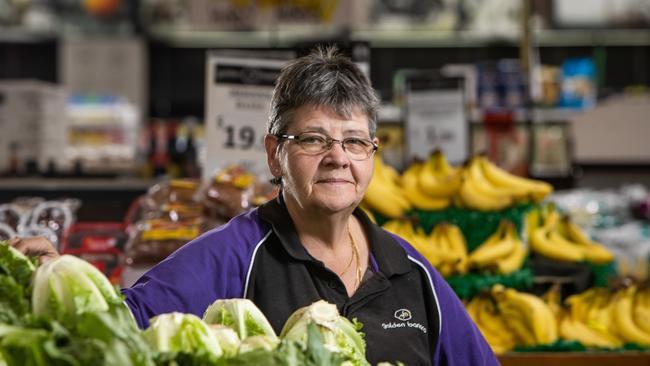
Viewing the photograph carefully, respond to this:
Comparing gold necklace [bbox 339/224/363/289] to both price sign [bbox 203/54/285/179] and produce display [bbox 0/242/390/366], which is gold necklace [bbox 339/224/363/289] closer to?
produce display [bbox 0/242/390/366]

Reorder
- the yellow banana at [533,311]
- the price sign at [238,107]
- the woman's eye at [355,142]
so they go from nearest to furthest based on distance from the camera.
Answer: the woman's eye at [355,142] < the yellow banana at [533,311] < the price sign at [238,107]

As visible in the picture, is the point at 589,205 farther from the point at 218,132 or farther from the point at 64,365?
the point at 64,365

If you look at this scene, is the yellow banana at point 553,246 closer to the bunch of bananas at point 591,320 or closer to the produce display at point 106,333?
the bunch of bananas at point 591,320

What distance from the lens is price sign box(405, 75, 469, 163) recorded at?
514 centimetres

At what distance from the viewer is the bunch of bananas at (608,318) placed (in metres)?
3.49

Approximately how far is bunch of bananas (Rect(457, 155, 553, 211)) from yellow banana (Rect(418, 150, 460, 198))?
3 cm

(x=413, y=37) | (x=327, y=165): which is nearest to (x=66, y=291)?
(x=327, y=165)

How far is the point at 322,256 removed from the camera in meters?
2.32

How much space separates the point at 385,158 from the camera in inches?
279

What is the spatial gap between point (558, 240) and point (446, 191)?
77 cm

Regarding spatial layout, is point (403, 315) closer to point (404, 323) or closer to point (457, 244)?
point (404, 323)

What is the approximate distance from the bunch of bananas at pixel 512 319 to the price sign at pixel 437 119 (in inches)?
65.2

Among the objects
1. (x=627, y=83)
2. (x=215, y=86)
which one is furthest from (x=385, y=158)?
(x=627, y=83)

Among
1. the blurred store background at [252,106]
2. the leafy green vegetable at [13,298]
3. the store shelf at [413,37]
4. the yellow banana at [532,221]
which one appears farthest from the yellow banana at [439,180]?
the store shelf at [413,37]
